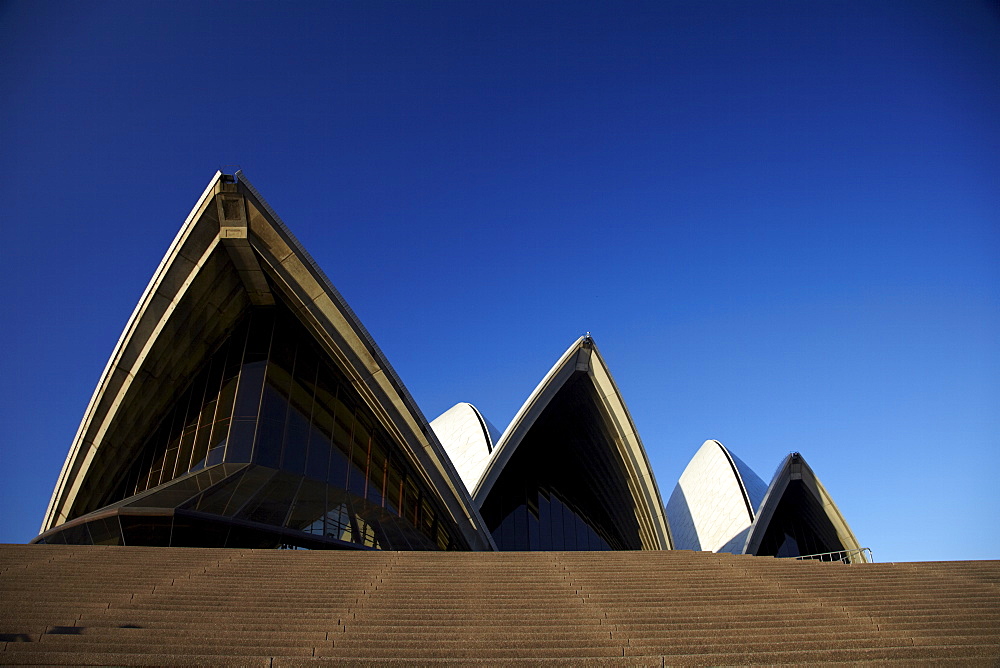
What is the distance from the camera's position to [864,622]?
725 cm

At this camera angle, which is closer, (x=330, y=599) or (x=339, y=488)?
(x=330, y=599)

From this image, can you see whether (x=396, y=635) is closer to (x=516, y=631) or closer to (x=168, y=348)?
(x=516, y=631)

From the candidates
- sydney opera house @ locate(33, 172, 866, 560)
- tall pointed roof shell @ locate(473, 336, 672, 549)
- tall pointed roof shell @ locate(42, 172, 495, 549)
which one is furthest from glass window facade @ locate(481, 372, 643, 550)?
tall pointed roof shell @ locate(42, 172, 495, 549)

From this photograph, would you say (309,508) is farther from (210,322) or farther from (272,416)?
(210,322)

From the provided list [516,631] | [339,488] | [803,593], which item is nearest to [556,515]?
[339,488]

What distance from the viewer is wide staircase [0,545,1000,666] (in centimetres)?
593

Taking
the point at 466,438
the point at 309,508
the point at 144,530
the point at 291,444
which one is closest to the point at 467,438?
the point at 466,438

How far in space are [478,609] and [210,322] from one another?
45.9 feet

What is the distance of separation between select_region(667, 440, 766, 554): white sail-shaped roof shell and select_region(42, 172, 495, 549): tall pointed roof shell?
45.6 ft

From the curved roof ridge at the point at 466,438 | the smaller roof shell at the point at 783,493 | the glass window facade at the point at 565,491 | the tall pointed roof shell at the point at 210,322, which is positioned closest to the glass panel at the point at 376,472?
the tall pointed roof shell at the point at 210,322

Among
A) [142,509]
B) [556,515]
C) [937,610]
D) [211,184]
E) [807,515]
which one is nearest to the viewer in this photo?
[937,610]

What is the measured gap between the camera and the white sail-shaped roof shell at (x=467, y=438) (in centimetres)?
2698

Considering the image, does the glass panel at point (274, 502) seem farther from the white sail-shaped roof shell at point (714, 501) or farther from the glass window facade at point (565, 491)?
the white sail-shaped roof shell at point (714, 501)

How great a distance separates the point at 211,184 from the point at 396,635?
13.2 m
